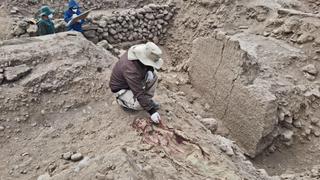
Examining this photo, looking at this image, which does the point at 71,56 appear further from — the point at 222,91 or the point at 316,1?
the point at 316,1

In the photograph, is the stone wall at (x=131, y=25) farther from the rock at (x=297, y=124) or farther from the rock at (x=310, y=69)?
the rock at (x=297, y=124)

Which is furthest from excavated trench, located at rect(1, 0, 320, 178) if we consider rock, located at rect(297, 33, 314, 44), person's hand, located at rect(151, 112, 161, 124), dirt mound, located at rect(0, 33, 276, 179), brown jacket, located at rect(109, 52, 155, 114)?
brown jacket, located at rect(109, 52, 155, 114)

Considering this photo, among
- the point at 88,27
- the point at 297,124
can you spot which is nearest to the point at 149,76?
the point at 297,124

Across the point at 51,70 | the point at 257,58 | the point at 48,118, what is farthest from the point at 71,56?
the point at 257,58

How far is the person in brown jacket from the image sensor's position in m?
3.45

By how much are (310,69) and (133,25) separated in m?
4.34

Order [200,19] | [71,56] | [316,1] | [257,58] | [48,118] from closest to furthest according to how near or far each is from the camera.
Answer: [48,118], [71,56], [257,58], [316,1], [200,19]

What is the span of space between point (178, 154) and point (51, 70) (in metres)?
2.22

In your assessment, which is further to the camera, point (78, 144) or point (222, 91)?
point (222, 91)

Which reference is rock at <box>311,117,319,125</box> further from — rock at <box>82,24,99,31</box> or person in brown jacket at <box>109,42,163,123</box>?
rock at <box>82,24,99,31</box>

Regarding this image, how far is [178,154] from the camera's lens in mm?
3432

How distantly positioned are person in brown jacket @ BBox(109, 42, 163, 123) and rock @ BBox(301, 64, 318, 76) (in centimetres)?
284

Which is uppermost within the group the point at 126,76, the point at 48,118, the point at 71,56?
the point at 126,76

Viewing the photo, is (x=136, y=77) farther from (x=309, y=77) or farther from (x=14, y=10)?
(x=14, y=10)
